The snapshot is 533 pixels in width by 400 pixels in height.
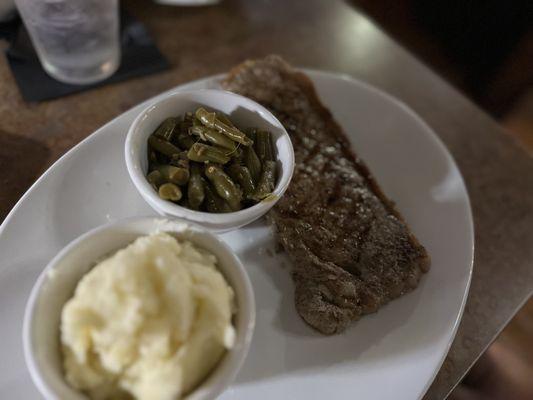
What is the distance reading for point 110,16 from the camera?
2438 millimetres

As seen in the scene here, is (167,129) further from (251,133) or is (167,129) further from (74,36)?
(74,36)

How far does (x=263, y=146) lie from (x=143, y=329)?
0.88 m

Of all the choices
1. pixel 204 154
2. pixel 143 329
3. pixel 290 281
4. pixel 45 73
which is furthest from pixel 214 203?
pixel 45 73

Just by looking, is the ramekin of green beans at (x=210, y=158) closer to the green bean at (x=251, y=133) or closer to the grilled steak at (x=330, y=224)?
the green bean at (x=251, y=133)

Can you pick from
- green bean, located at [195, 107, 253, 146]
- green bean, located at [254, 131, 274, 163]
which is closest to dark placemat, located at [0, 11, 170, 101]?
green bean, located at [195, 107, 253, 146]

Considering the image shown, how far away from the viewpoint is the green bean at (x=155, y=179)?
173cm

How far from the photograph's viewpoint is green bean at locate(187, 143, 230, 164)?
1.78m

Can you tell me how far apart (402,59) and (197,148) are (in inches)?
72.3

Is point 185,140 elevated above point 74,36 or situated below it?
above

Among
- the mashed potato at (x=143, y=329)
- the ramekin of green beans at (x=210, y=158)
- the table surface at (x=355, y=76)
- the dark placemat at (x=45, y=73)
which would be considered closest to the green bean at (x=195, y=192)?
the ramekin of green beans at (x=210, y=158)

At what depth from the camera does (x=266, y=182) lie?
1.81 m

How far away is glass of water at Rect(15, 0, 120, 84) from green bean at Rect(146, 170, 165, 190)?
41.3 inches

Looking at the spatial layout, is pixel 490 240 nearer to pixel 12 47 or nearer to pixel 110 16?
pixel 110 16

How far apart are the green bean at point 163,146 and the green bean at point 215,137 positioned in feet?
0.35
